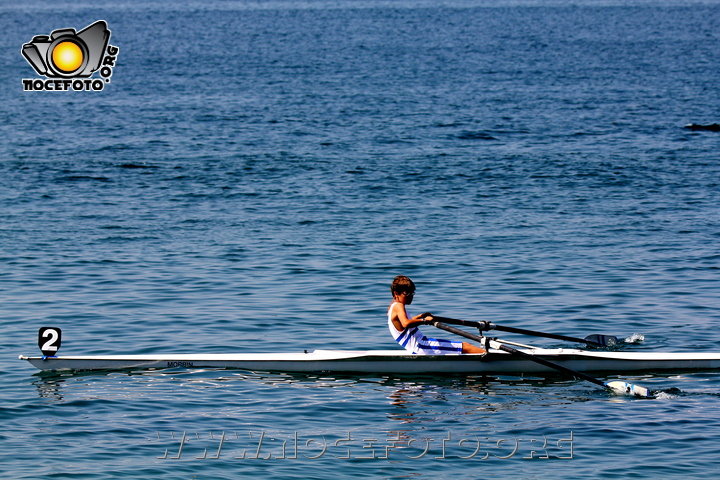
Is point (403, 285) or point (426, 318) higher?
point (403, 285)

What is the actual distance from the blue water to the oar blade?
151mm

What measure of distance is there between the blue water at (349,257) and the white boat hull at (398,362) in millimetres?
212

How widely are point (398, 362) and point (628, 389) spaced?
10.6 feet

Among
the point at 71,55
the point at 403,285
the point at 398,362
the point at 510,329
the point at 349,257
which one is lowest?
the point at 398,362

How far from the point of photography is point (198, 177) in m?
30.3

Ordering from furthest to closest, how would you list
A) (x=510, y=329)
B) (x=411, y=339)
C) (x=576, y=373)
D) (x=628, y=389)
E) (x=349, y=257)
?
(x=349, y=257), (x=510, y=329), (x=411, y=339), (x=576, y=373), (x=628, y=389)

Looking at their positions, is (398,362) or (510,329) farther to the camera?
(510,329)

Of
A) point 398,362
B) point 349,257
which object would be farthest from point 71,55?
point 398,362

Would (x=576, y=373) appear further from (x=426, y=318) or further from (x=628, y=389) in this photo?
(x=426, y=318)

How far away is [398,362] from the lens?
13.9 metres

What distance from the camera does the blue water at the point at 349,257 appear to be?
1134cm

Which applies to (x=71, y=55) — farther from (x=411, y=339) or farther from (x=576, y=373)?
(x=576, y=373)

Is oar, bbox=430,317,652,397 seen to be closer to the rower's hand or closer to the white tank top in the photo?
the rower's hand

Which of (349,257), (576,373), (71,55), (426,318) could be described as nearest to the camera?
(576,373)
